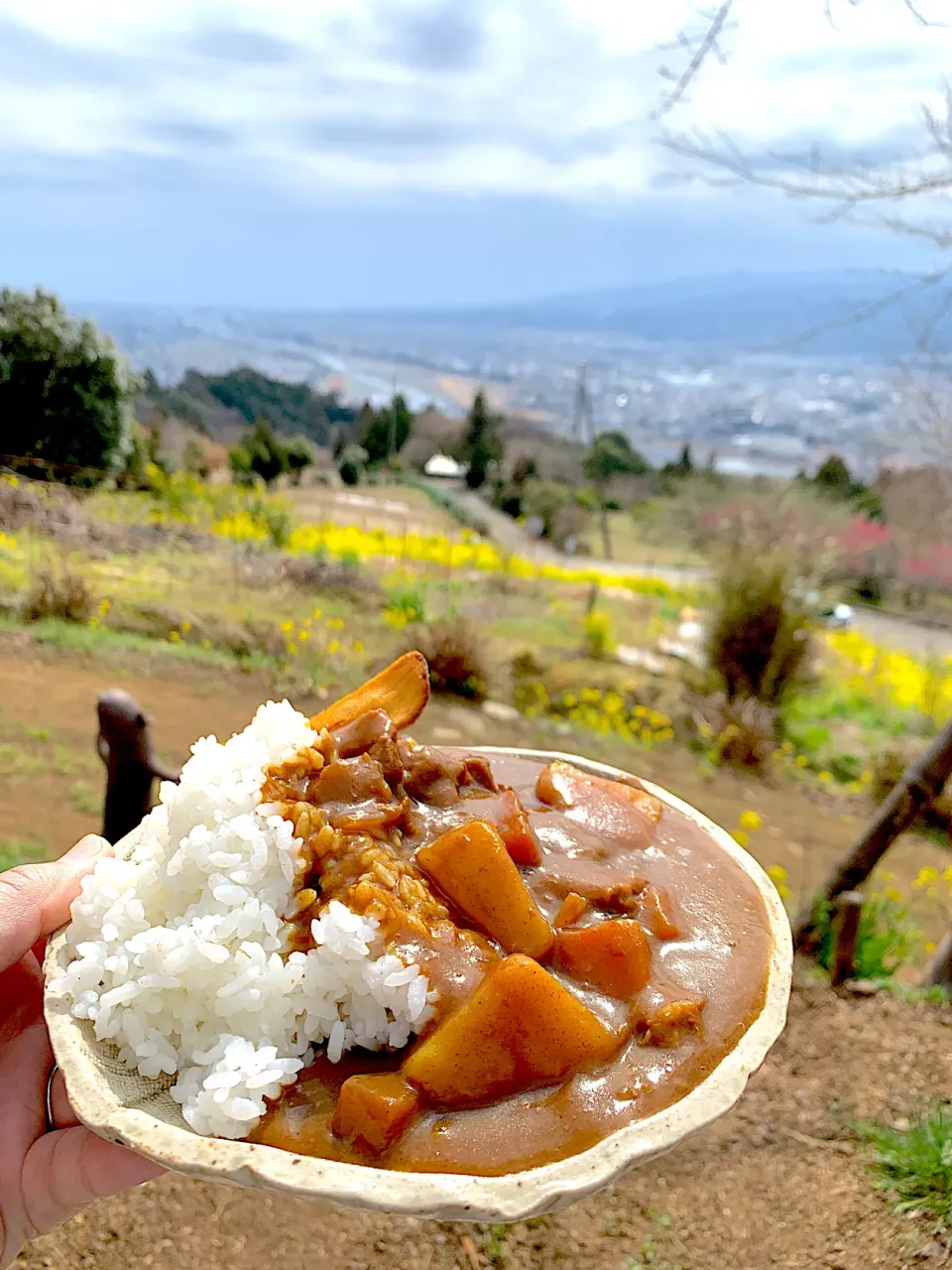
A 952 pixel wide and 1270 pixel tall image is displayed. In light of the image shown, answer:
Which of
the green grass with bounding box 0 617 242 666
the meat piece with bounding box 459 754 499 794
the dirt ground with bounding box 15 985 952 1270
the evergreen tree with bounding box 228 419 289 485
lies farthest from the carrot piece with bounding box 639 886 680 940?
the evergreen tree with bounding box 228 419 289 485

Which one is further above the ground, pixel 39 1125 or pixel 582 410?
pixel 582 410

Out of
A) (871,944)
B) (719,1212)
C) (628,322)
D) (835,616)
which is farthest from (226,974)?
(628,322)

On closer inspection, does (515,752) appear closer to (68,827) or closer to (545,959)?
(545,959)

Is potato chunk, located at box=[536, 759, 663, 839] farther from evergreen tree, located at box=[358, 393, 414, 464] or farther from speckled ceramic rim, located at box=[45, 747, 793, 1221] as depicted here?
evergreen tree, located at box=[358, 393, 414, 464]

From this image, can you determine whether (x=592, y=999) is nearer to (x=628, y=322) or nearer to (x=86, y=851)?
(x=86, y=851)

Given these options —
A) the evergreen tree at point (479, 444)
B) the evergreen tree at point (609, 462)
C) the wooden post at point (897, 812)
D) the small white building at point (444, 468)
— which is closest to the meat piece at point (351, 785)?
the wooden post at point (897, 812)

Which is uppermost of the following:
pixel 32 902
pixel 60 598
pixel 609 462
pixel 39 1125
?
pixel 609 462

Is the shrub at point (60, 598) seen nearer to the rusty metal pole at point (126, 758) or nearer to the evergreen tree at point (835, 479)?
the rusty metal pole at point (126, 758)
